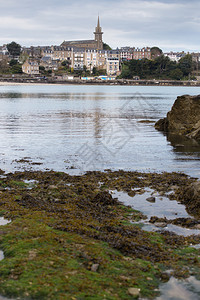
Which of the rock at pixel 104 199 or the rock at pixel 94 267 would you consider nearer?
the rock at pixel 94 267

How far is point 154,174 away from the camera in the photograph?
1520cm

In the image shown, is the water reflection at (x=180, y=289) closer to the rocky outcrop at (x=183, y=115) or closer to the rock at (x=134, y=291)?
the rock at (x=134, y=291)

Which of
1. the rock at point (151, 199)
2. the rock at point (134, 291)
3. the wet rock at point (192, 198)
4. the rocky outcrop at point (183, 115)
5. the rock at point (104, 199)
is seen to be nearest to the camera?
the rock at point (134, 291)

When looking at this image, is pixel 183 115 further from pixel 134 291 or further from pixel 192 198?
pixel 134 291

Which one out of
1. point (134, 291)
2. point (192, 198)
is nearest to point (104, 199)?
point (192, 198)

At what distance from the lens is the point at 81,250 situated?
7.60 m

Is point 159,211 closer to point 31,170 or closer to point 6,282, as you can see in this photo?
point 6,282

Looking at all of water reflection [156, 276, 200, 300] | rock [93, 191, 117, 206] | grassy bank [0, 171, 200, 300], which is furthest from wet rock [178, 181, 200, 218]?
water reflection [156, 276, 200, 300]

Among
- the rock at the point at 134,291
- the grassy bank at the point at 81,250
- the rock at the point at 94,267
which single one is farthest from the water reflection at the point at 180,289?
the rock at the point at 94,267

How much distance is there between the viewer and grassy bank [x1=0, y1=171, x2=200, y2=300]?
639 cm

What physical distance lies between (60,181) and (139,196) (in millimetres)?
2969

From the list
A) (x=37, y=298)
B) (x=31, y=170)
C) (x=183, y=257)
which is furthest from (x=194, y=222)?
(x=31, y=170)

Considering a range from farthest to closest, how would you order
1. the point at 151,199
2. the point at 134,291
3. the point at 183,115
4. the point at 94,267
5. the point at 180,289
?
the point at 183,115
the point at 151,199
the point at 94,267
the point at 180,289
the point at 134,291

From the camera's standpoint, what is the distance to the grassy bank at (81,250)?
639 centimetres
